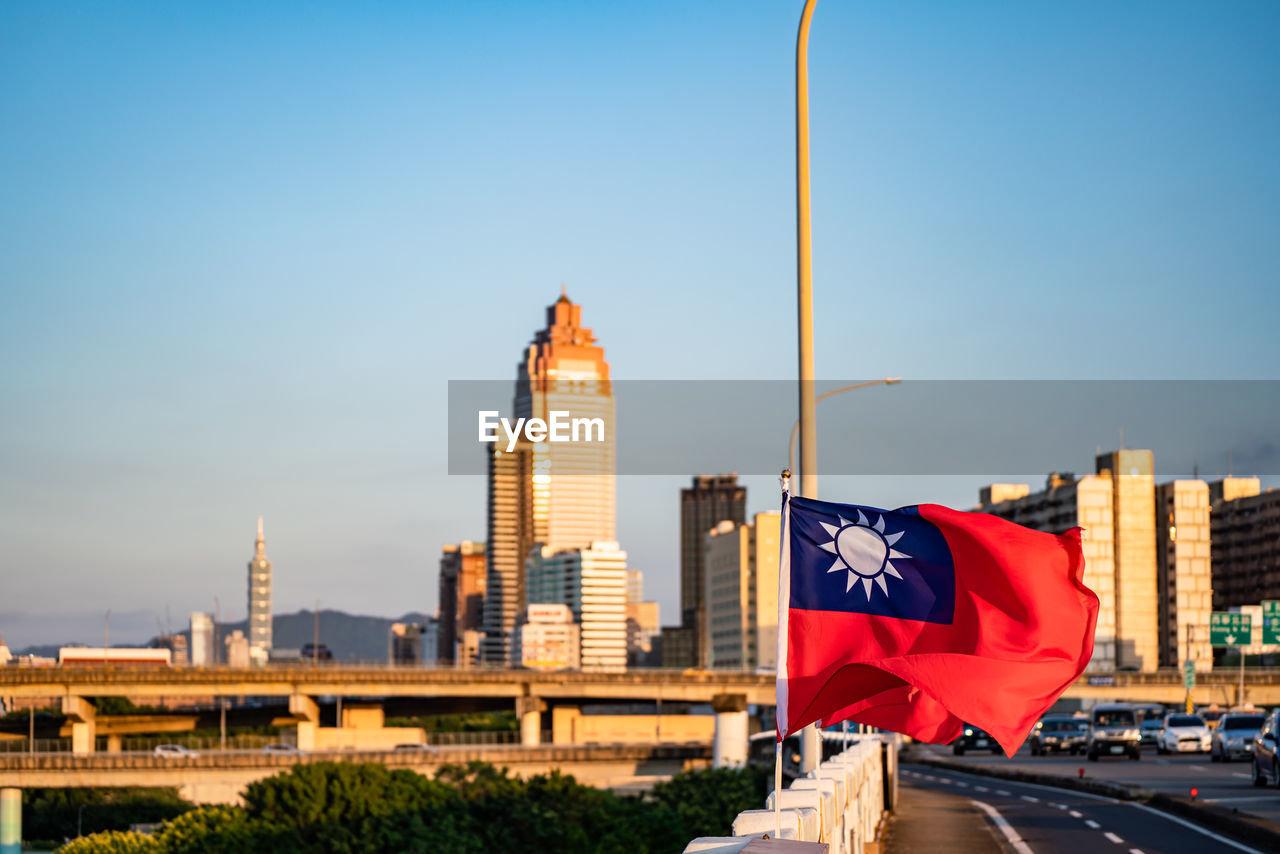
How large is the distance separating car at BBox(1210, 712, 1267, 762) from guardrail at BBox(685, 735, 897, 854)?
29.7 meters

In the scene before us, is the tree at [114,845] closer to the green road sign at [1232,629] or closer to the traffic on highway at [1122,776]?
the traffic on highway at [1122,776]

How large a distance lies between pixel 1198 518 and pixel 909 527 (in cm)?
20036

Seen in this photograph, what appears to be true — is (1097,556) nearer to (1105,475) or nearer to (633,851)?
(1105,475)

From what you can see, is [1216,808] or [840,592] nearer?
[840,592]

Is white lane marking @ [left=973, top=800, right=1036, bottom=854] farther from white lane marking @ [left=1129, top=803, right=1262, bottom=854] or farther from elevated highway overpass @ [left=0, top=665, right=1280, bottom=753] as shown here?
elevated highway overpass @ [left=0, top=665, right=1280, bottom=753]

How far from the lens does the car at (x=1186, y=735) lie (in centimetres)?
5791

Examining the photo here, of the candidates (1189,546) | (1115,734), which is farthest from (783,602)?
(1189,546)

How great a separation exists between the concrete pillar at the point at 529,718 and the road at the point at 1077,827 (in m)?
100.0

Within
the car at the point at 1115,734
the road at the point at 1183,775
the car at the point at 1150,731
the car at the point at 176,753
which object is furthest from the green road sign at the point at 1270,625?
the car at the point at 176,753

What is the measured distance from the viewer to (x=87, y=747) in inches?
5037

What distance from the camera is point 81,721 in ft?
420

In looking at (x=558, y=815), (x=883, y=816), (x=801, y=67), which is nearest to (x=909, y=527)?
(x=801, y=67)

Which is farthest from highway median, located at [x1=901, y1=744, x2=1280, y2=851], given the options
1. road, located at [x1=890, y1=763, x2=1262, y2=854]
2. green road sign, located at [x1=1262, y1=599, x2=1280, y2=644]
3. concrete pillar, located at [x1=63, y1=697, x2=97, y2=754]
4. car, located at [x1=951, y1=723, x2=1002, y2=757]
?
concrete pillar, located at [x1=63, y1=697, x2=97, y2=754]

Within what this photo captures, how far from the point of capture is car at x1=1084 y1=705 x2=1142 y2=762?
2222 inches
